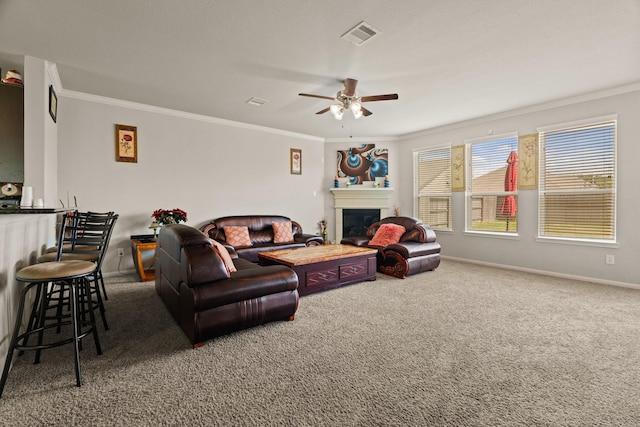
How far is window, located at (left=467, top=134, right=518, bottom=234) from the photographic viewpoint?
5254 mm

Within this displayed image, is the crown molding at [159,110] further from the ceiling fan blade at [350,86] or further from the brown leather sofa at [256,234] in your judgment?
the ceiling fan blade at [350,86]

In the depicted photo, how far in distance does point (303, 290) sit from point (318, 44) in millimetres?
2717

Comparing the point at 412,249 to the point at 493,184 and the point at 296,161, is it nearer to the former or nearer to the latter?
the point at 493,184

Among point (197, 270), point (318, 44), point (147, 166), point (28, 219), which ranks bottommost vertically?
point (197, 270)

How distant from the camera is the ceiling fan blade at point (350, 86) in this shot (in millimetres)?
3726

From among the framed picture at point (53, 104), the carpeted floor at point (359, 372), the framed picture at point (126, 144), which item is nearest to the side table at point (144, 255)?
the carpeted floor at point (359, 372)

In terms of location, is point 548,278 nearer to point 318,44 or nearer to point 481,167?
point 481,167

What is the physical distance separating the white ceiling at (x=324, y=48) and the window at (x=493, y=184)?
1.00 meters

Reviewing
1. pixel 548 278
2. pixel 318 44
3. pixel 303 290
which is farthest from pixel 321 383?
pixel 548 278

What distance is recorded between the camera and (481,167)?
5.73 m

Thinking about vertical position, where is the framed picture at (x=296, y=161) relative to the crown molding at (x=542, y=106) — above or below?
below

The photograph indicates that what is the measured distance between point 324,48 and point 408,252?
300 cm

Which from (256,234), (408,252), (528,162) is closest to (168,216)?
(256,234)

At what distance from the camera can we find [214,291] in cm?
237
